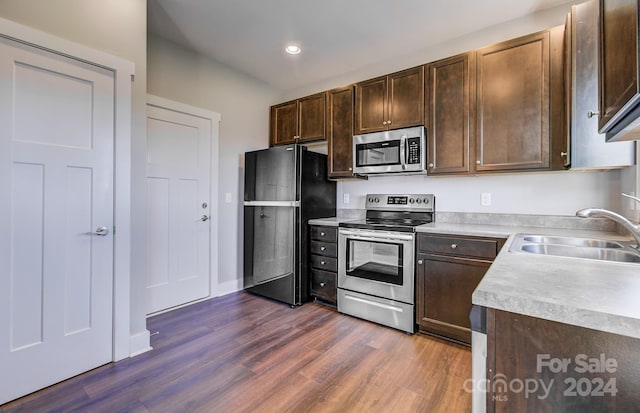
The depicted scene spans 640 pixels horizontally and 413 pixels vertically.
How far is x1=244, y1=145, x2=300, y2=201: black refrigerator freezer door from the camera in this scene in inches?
120

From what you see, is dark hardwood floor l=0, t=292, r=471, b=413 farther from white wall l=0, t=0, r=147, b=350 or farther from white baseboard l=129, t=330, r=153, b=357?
white wall l=0, t=0, r=147, b=350

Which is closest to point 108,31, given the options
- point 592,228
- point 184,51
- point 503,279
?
point 184,51

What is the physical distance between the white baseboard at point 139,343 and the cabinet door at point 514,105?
9.64ft

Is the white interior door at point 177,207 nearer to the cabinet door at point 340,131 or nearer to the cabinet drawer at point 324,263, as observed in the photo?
the cabinet drawer at point 324,263

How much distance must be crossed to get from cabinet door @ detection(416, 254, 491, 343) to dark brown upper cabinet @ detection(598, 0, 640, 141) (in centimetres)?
135

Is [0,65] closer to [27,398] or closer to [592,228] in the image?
[27,398]

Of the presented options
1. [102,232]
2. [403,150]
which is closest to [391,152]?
[403,150]

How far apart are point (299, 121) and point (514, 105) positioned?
2202mm

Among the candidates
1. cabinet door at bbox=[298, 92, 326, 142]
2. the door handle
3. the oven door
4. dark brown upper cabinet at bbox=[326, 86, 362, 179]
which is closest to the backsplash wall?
dark brown upper cabinet at bbox=[326, 86, 362, 179]

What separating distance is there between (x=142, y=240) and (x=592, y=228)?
3.41 meters

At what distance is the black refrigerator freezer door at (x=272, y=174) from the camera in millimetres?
3037

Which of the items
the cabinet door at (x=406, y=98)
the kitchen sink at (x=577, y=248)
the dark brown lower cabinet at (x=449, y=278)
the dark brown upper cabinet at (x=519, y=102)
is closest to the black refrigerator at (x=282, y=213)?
the cabinet door at (x=406, y=98)

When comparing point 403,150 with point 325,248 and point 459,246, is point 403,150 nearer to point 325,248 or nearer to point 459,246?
point 459,246

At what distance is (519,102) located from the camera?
2217 mm
